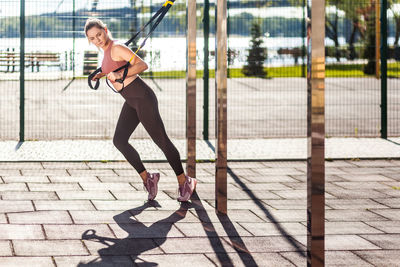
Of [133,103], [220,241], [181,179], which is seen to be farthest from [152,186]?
[220,241]

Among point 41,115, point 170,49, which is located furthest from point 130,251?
point 41,115

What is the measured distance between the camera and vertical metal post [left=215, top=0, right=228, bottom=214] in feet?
22.0

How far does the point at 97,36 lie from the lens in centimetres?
704

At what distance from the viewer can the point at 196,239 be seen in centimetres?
593

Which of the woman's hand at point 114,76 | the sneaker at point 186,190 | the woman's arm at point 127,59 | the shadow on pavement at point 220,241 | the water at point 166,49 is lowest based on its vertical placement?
the shadow on pavement at point 220,241

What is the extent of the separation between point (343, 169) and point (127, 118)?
3091 mm

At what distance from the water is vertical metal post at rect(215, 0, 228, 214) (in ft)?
14.9

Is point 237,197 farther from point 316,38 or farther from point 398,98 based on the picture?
point 398,98

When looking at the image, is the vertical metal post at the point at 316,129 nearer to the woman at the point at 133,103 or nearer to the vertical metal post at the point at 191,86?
the woman at the point at 133,103

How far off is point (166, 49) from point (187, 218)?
6597 millimetres

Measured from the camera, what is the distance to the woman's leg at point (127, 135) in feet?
24.3

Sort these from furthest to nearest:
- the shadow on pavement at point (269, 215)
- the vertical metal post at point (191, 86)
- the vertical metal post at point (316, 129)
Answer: the vertical metal post at point (191, 86) < the shadow on pavement at point (269, 215) < the vertical metal post at point (316, 129)

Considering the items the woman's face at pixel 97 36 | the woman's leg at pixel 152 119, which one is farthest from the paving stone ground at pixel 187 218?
the woman's face at pixel 97 36

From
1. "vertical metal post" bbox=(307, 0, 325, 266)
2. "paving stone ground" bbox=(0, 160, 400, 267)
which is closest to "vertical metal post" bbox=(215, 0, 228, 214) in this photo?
"paving stone ground" bbox=(0, 160, 400, 267)
